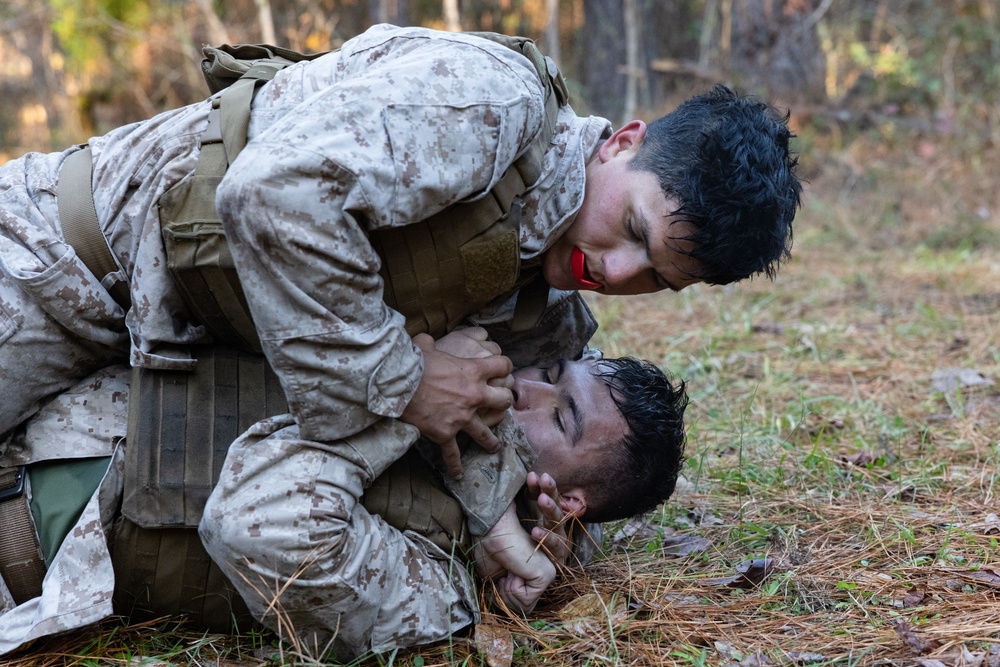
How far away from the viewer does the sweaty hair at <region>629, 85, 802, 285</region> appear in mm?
2412

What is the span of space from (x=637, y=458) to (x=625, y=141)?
0.91 metres

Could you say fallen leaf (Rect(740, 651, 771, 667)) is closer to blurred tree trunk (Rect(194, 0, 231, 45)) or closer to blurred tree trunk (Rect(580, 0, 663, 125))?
blurred tree trunk (Rect(194, 0, 231, 45))

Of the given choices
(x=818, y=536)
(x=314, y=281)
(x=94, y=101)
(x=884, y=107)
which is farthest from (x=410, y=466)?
(x=94, y=101)

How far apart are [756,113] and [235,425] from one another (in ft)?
5.35

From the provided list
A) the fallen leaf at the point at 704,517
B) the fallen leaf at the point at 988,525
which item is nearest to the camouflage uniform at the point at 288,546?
the fallen leaf at the point at 704,517

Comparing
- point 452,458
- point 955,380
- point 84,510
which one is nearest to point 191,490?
point 84,510

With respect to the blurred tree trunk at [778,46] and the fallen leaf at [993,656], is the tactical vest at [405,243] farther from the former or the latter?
the blurred tree trunk at [778,46]

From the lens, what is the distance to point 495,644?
7.70ft

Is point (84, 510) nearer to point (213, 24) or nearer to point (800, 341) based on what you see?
point (800, 341)

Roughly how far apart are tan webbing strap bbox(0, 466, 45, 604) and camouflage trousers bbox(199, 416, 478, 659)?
0.47 m

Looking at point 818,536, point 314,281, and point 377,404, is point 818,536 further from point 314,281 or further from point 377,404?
point 314,281

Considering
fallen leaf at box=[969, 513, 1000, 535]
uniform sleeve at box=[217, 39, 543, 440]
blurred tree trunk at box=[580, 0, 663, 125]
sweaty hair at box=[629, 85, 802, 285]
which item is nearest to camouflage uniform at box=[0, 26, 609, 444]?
uniform sleeve at box=[217, 39, 543, 440]

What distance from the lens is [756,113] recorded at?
2619 millimetres

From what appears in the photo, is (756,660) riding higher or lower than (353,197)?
lower
